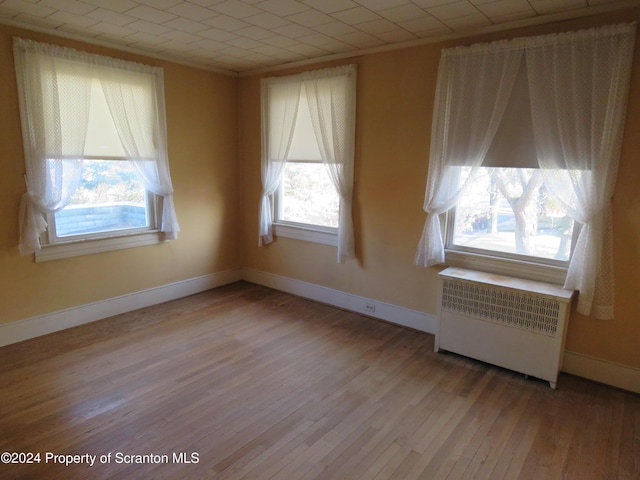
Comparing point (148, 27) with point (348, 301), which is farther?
point (348, 301)

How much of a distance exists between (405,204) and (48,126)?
322cm

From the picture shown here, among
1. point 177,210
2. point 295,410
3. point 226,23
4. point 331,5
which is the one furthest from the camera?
point 177,210

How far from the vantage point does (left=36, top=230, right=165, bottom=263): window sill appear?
362 cm

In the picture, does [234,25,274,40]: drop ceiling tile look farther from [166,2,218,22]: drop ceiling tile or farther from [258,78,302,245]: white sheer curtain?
[258,78,302,245]: white sheer curtain

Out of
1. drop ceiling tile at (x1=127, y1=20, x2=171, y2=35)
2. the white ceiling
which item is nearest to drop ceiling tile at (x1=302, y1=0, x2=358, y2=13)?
the white ceiling

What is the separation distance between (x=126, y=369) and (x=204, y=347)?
63cm

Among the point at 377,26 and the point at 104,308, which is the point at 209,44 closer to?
the point at 377,26

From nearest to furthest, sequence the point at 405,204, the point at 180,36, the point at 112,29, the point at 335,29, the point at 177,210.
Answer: the point at 335,29
the point at 112,29
the point at 180,36
the point at 405,204
the point at 177,210

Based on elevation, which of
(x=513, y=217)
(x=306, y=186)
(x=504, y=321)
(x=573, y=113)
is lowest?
(x=504, y=321)

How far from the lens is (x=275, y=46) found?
3.78 metres

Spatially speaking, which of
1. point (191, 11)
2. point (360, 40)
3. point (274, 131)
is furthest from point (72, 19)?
point (360, 40)

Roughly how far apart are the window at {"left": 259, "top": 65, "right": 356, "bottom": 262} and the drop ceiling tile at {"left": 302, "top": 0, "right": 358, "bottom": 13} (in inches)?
44.4

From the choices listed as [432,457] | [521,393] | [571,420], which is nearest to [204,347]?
[432,457]

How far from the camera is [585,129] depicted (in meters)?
2.81
